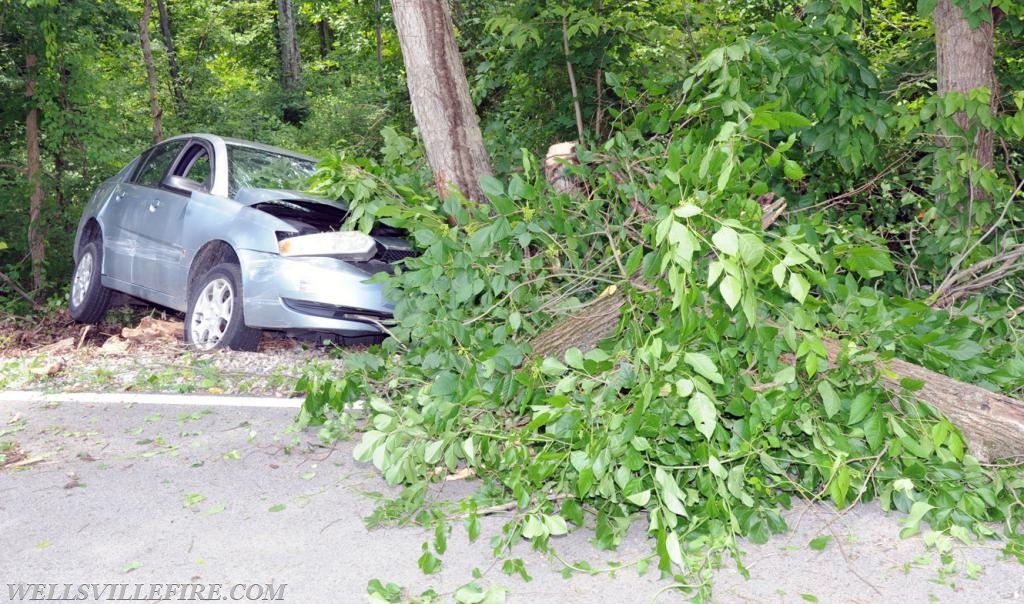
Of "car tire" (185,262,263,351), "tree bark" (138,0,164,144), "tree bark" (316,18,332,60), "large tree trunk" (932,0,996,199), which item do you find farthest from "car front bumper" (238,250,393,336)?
"tree bark" (316,18,332,60)

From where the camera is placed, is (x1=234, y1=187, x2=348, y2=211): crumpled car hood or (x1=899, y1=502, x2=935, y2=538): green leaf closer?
(x1=899, y1=502, x2=935, y2=538): green leaf

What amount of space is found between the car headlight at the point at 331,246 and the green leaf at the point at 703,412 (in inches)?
145

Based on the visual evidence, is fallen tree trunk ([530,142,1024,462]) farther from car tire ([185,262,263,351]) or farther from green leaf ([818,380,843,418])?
car tire ([185,262,263,351])

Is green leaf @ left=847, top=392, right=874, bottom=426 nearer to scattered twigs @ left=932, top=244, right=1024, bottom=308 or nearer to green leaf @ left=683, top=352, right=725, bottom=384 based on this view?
green leaf @ left=683, top=352, right=725, bottom=384

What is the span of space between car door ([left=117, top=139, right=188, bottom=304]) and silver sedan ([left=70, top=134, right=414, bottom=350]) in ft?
0.04

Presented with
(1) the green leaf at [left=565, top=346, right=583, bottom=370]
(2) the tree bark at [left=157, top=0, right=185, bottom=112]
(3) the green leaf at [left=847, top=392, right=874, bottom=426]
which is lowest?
(3) the green leaf at [left=847, top=392, right=874, bottom=426]

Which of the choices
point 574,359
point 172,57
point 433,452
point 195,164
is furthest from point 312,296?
point 172,57

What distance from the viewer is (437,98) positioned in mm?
6719

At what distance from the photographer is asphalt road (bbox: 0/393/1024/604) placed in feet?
11.3

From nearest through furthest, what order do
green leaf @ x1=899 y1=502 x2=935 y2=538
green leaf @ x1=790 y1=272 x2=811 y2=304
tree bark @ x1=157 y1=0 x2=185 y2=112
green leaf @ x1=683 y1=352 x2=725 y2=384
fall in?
green leaf @ x1=790 y1=272 x2=811 y2=304, green leaf @ x1=683 y1=352 x2=725 y2=384, green leaf @ x1=899 y1=502 x2=935 y2=538, tree bark @ x1=157 y1=0 x2=185 y2=112

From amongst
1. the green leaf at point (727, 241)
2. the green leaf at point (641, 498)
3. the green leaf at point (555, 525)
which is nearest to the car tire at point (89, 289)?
the green leaf at point (555, 525)

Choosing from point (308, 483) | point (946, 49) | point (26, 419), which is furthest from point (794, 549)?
point (26, 419)

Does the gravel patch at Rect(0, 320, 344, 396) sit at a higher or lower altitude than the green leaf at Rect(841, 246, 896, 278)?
lower


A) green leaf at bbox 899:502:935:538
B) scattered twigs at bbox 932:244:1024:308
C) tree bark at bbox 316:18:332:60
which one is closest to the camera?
green leaf at bbox 899:502:935:538
